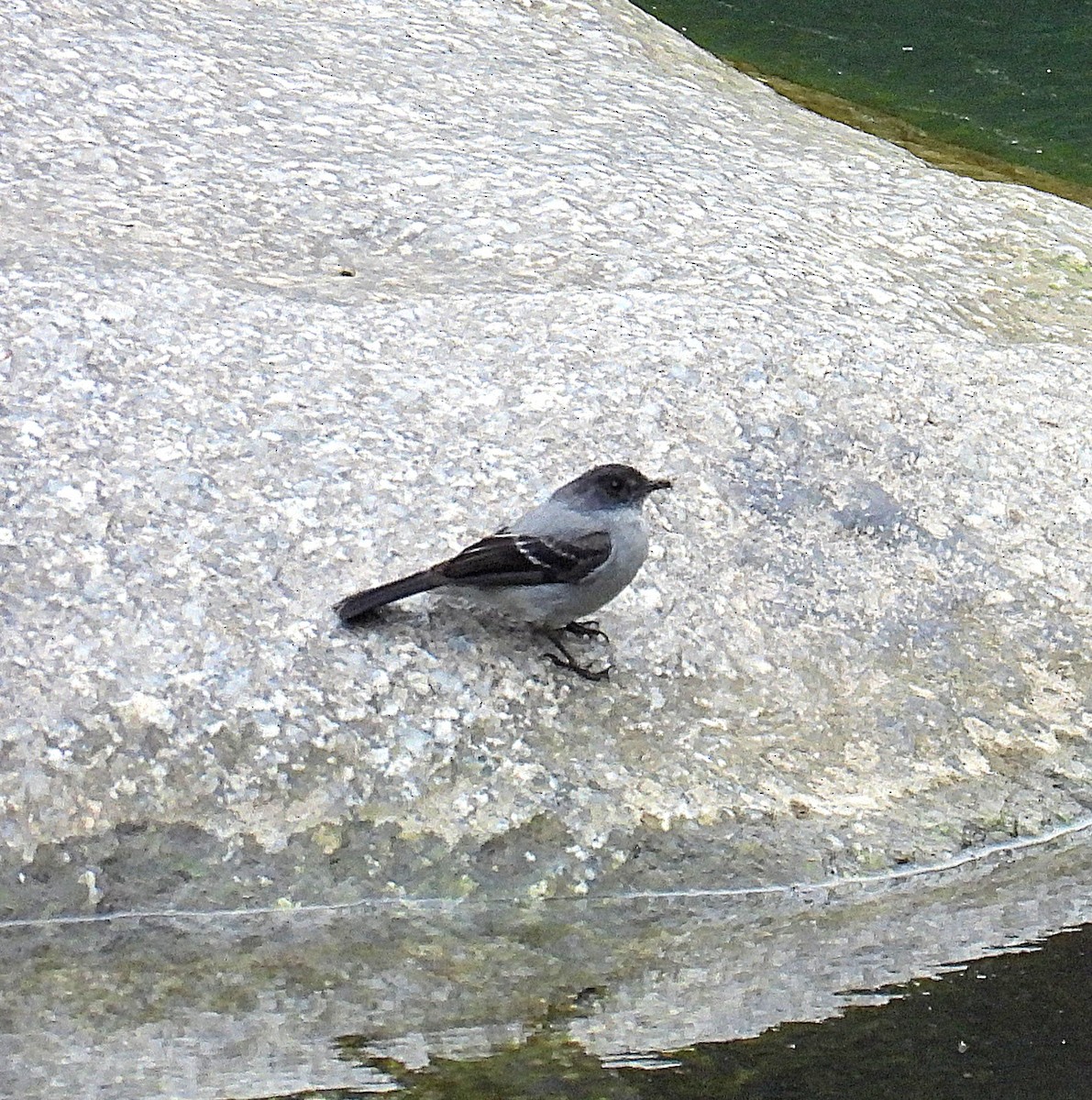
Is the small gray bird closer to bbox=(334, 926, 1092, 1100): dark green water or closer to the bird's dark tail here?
the bird's dark tail

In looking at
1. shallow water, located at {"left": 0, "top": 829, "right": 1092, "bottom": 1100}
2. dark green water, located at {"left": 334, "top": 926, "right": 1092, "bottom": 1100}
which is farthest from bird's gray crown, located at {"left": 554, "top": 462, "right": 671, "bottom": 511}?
dark green water, located at {"left": 334, "top": 926, "right": 1092, "bottom": 1100}

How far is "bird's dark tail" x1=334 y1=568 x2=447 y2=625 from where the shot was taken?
4890 mm

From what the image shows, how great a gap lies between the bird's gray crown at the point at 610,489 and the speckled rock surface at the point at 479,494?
410 millimetres

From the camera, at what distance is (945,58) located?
45.7ft

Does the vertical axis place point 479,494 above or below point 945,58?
below

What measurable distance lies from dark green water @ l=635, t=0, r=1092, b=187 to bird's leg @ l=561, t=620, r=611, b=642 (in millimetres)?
7848

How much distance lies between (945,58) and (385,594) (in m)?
10.4

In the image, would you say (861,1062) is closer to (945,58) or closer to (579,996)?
(579,996)

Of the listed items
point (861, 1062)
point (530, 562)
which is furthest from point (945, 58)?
point (861, 1062)

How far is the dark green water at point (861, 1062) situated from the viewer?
3580 mm

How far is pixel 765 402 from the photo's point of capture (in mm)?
6102

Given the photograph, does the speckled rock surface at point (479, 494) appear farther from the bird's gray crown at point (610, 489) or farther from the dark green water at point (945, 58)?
the dark green water at point (945, 58)

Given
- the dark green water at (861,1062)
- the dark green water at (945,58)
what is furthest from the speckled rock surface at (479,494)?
the dark green water at (945,58)

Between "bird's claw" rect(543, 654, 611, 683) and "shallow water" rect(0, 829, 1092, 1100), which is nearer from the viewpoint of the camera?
"shallow water" rect(0, 829, 1092, 1100)
